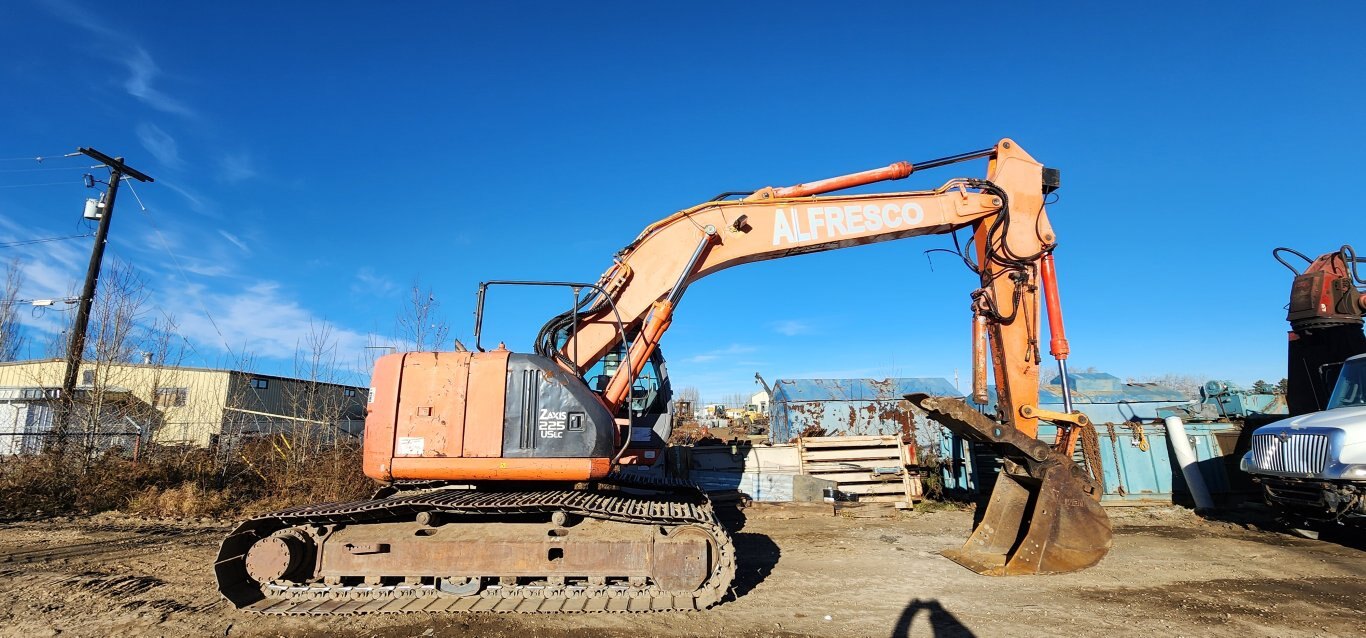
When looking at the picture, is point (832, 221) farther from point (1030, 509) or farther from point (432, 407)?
point (432, 407)

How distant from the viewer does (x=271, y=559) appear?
571 cm

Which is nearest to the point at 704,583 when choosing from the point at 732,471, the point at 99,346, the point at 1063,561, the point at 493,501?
the point at 493,501

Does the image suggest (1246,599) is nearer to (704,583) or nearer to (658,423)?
(704,583)

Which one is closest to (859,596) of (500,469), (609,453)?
(609,453)

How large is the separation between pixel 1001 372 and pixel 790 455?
21.0 ft

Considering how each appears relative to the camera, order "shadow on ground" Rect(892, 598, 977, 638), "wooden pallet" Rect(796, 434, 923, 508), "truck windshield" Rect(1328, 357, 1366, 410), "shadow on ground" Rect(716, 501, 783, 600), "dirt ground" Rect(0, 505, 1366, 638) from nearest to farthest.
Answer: "shadow on ground" Rect(892, 598, 977, 638), "dirt ground" Rect(0, 505, 1366, 638), "shadow on ground" Rect(716, 501, 783, 600), "truck windshield" Rect(1328, 357, 1366, 410), "wooden pallet" Rect(796, 434, 923, 508)

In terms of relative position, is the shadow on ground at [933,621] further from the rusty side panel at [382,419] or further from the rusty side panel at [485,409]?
the rusty side panel at [382,419]

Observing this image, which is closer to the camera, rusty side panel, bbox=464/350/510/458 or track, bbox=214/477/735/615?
track, bbox=214/477/735/615

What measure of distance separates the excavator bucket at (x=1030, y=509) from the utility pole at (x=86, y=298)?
16578 mm

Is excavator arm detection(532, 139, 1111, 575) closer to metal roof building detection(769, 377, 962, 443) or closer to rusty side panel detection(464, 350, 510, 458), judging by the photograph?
rusty side panel detection(464, 350, 510, 458)

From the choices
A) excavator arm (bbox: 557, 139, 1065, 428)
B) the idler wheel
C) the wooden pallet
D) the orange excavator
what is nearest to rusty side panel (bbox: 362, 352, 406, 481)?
the orange excavator

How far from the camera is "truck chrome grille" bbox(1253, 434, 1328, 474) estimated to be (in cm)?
756

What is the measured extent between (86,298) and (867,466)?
18528mm

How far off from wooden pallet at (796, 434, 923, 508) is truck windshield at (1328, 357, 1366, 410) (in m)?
6.28
